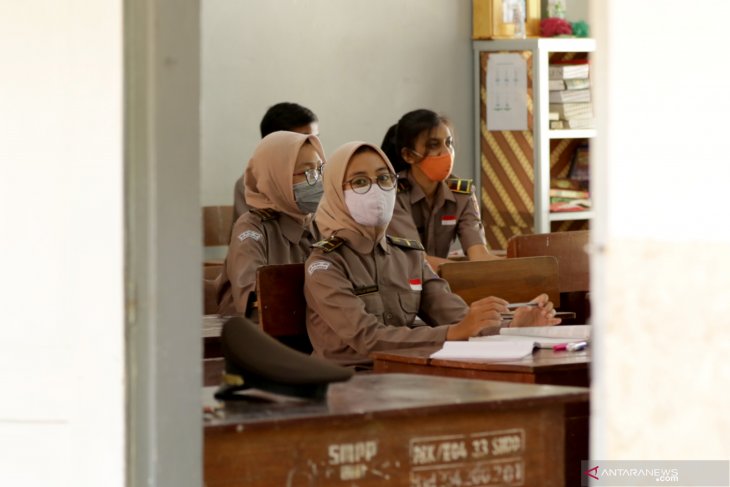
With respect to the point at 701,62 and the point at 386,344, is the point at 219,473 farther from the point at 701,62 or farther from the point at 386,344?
the point at 386,344

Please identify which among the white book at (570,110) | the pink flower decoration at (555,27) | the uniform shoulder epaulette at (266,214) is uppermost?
the pink flower decoration at (555,27)

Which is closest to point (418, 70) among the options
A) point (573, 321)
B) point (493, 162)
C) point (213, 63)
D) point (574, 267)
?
point (493, 162)

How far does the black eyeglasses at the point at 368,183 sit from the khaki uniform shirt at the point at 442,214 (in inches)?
77.3

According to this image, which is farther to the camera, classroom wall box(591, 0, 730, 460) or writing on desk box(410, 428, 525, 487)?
writing on desk box(410, 428, 525, 487)

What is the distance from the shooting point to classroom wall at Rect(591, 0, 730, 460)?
227 centimetres

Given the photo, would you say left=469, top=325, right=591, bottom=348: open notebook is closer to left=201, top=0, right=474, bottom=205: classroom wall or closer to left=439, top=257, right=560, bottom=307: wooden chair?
left=439, top=257, right=560, bottom=307: wooden chair

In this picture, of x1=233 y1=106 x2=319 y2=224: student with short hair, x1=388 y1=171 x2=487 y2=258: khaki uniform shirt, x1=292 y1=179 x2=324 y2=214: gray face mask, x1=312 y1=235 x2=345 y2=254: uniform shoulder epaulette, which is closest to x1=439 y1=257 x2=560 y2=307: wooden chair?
x1=312 y1=235 x2=345 y2=254: uniform shoulder epaulette

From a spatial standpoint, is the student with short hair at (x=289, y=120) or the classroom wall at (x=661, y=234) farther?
the student with short hair at (x=289, y=120)

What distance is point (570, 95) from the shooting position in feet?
31.0

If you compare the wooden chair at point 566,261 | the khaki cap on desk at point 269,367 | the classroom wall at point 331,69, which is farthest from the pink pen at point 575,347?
the classroom wall at point 331,69

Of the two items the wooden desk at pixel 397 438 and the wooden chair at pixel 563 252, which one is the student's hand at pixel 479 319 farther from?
the wooden chair at pixel 563 252

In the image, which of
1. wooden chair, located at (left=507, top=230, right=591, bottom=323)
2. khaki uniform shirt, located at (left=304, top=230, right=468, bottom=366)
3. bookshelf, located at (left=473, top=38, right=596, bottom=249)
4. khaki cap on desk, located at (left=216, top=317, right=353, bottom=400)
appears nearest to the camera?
khaki cap on desk, located at (left=216, top=317, right=353, bottom=400)

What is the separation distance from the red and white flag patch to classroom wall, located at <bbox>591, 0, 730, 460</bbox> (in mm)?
2318

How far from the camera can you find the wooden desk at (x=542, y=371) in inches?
141
